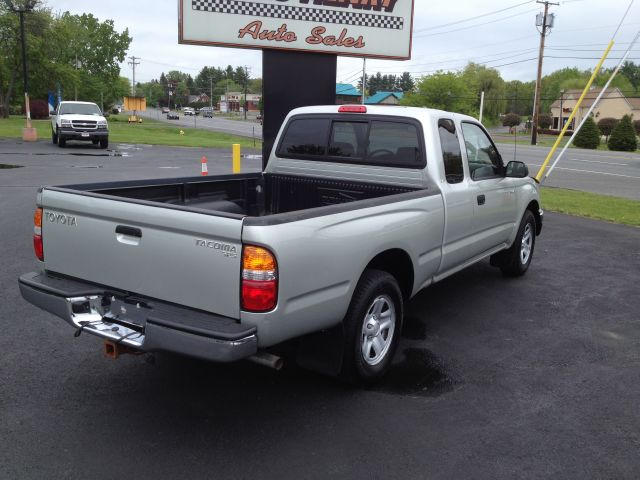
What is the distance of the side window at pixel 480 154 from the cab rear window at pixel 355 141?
76cm

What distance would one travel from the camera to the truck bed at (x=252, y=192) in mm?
4949

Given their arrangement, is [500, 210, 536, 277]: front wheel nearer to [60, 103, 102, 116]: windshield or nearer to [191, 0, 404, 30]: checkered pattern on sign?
[191, 0, 404, 30]: checkered pattern on sign

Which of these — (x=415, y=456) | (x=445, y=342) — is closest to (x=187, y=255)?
(x=415, y=456)

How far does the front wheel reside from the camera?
6929mm

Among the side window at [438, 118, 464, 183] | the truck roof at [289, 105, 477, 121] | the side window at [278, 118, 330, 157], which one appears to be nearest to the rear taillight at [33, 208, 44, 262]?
the side window at [278, 118, 330, 157]

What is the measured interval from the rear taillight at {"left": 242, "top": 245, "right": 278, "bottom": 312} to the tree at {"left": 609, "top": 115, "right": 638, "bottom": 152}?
165 feet

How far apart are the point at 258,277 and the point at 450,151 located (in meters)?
2.81

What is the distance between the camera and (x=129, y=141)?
103 feet

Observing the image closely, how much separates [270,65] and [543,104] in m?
124

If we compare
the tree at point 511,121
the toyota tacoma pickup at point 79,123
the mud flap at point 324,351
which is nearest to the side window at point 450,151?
the mud flap at point 324,351

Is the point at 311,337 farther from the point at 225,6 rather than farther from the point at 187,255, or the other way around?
the point at 225,6

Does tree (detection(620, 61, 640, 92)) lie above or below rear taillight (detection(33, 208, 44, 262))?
above

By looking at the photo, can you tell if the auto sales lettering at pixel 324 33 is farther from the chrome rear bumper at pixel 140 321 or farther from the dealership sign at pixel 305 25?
the chrome rear bumper at pixel 140 321

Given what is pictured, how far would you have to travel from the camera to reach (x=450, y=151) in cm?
528
